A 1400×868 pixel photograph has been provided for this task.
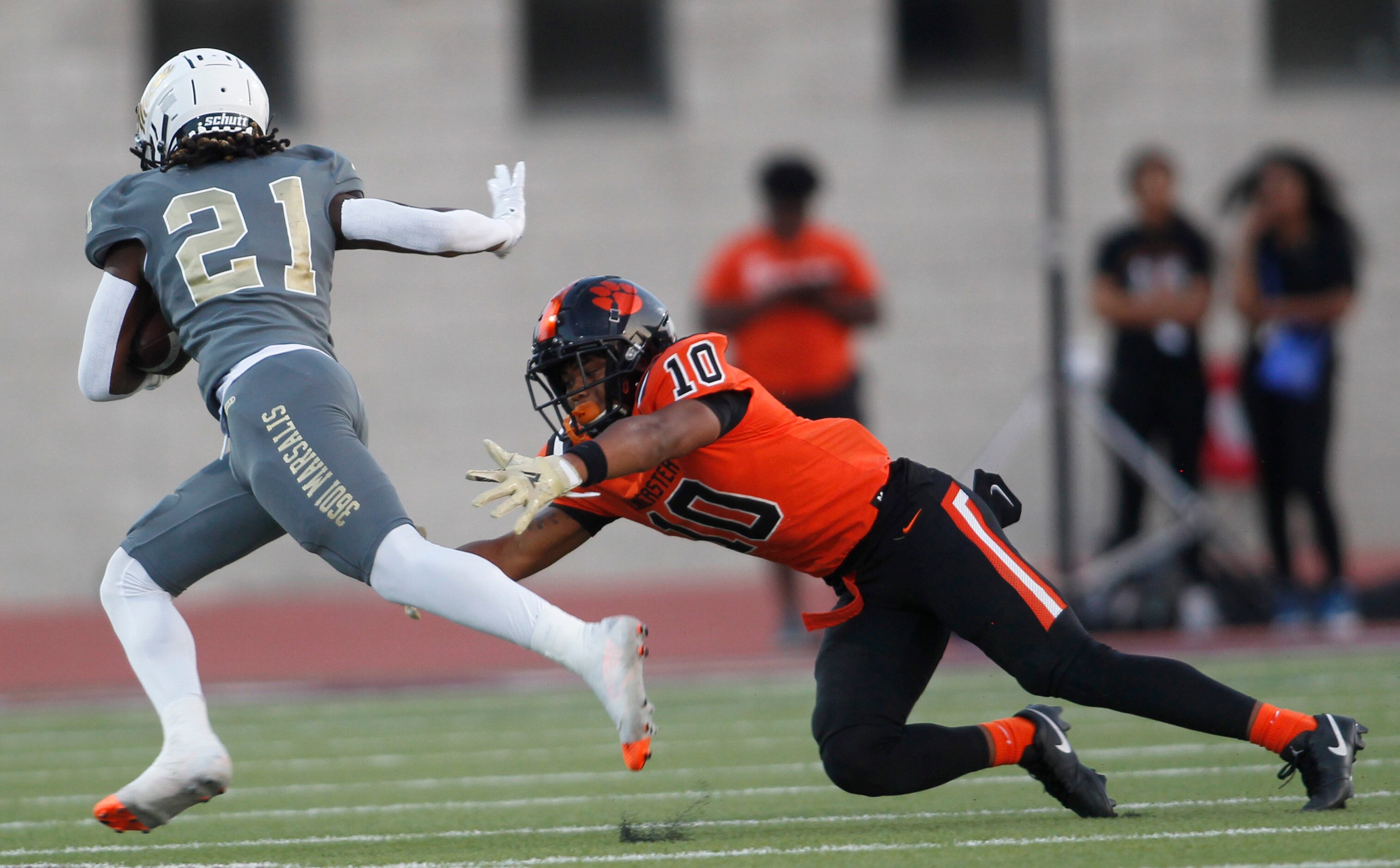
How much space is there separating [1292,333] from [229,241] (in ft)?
20.1

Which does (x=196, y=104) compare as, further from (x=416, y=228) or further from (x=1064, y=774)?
(x=1064, y=774)

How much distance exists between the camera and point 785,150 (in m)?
12.4

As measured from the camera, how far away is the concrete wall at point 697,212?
12.3 metres

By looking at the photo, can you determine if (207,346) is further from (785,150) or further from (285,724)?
(785,150)

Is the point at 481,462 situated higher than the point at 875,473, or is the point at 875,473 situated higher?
the point at 875,473

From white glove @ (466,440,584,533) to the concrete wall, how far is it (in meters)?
8.71

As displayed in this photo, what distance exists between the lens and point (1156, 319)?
8.72m

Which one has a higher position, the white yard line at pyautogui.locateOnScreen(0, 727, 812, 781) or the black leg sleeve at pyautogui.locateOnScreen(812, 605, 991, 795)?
the black leg sleeve at pyautogui.locateOnScreen(812, 605, 991, 795)

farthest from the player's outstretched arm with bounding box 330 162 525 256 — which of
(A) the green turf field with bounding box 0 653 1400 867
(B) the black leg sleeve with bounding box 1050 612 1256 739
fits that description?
(B) the black leg sleeve with bounding box 1050 612 1256 739

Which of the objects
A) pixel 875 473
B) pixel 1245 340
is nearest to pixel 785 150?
pixel 1245 340

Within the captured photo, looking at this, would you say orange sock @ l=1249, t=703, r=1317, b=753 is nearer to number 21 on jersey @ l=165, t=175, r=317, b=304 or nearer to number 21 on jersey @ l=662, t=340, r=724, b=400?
number 21 on jersey @ l=662, t=340, r=724, b=400

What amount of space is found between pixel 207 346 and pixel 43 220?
8.92m

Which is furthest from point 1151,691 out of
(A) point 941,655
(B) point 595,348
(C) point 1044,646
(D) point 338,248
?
(D) point 338,248

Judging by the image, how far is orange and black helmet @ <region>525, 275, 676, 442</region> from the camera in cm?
401
